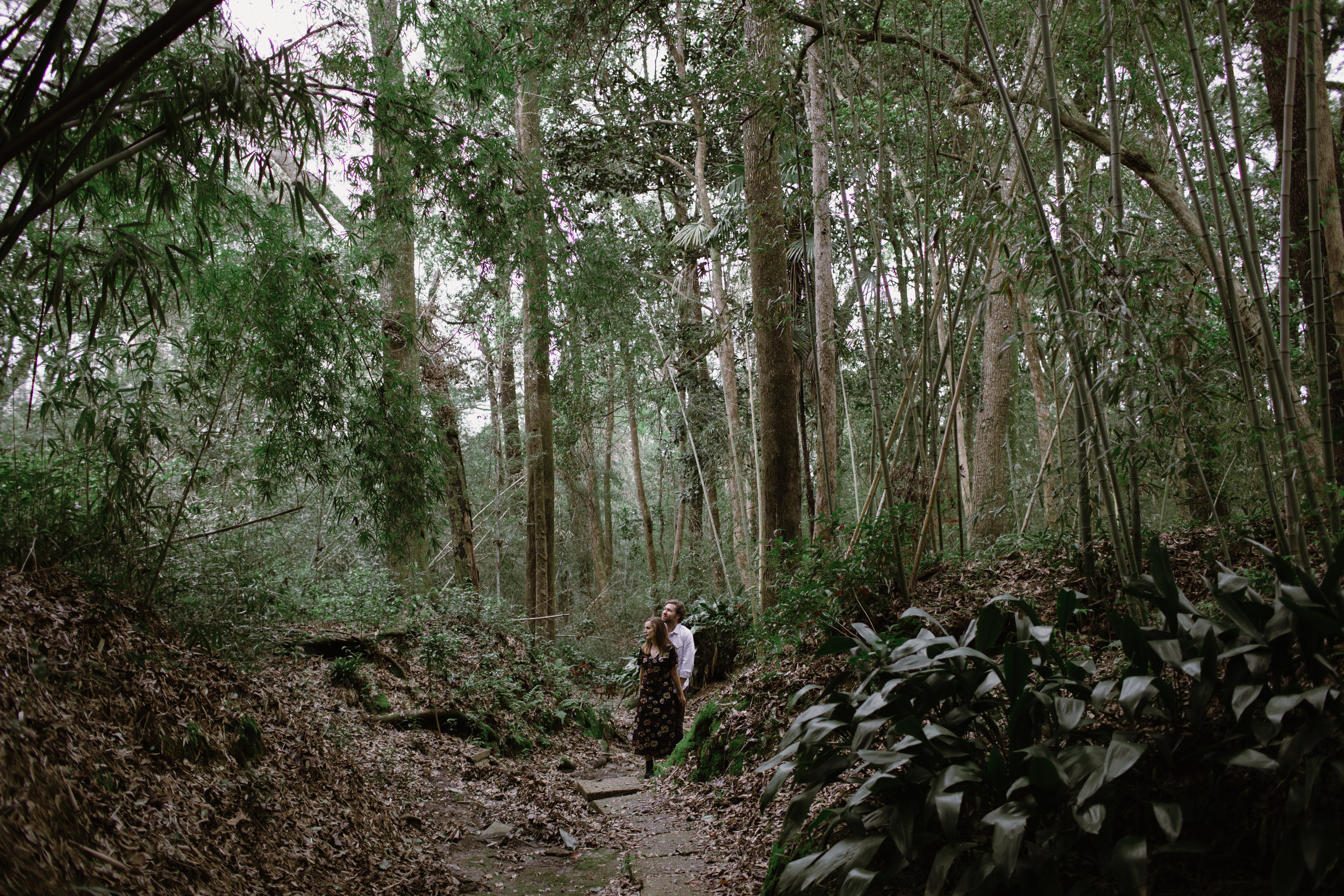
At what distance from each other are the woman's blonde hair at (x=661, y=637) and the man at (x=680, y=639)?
0.18 metres

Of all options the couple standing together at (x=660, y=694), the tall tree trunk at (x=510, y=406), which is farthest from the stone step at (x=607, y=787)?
the tall tree trunk at (x=510, y=406)

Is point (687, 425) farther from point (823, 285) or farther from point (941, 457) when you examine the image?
point (941, 457)

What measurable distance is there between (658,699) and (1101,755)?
424 centimetres

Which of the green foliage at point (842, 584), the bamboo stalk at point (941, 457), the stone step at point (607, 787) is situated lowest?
the stone step at point (607, 787)

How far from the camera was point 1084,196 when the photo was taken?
120 inches

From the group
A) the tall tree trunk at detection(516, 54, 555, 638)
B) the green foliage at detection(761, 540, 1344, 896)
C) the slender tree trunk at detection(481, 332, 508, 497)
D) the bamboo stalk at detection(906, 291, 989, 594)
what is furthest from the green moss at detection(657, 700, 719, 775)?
the slender tree trunk at detection(481, 332, 508, 497)

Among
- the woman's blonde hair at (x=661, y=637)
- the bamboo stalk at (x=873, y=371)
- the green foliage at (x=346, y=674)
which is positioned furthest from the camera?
the woman's blonde hair at (x=661, y=637)

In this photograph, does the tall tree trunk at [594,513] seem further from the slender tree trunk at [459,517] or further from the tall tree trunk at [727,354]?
the tall tree trunk at [727,354]

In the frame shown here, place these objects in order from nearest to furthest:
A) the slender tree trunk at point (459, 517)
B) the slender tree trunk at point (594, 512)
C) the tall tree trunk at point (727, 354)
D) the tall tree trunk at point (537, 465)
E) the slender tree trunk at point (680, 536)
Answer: the tall tree trunk at point (537, 465), the slender tree trunk at point (459, 517), the tall tree trunk at point (727, 354), the slender tree trunk at point (680, 536), the slender tree trunk at point (594, 512)

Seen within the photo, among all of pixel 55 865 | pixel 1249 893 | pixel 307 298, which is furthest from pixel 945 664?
pixel 307 298

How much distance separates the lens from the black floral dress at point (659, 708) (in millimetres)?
5730

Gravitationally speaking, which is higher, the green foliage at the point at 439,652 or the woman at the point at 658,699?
the green foliage at the point at 439,652

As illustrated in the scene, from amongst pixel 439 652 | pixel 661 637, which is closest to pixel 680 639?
pixel 661 637

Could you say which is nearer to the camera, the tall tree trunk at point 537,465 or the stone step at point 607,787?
the stone step at point 607,787
